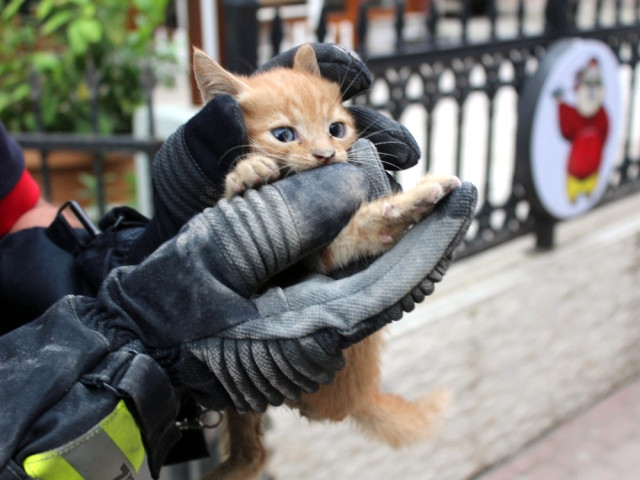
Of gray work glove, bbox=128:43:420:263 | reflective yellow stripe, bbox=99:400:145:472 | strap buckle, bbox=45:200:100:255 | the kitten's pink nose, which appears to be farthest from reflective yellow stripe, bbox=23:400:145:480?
the kitten's pink nose

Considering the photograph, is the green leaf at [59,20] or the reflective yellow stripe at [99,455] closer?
the reflective yellow stripe at [99,455]

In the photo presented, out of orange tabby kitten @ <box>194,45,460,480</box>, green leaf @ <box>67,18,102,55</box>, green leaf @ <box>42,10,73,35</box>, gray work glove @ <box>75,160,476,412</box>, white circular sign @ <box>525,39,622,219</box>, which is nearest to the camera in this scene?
gray work glove @ <box>75,160,476,412</box>

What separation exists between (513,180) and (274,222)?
10.1ft

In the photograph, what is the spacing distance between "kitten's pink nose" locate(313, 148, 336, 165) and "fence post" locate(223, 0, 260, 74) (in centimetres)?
166

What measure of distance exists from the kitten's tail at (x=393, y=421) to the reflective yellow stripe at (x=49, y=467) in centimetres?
79

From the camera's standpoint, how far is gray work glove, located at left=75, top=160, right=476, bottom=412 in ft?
4.08

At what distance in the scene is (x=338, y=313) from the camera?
4.06 feet

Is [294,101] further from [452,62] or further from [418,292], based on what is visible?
[452,62]

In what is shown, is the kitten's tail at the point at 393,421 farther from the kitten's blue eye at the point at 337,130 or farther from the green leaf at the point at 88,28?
the green leaf at the point at 88,28

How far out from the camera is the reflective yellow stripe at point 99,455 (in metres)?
1.09

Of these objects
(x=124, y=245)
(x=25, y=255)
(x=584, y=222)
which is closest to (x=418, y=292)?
(x=124, y=245)

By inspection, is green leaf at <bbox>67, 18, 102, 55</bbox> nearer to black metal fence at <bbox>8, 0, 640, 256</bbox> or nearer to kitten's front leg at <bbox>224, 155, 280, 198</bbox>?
black metal fence at <bbox>8, 0, 640, 256</bbox>

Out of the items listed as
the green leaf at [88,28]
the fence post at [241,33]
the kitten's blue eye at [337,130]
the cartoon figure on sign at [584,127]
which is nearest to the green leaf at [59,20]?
the green leaf at [88,28]

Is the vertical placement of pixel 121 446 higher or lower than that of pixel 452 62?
lower
